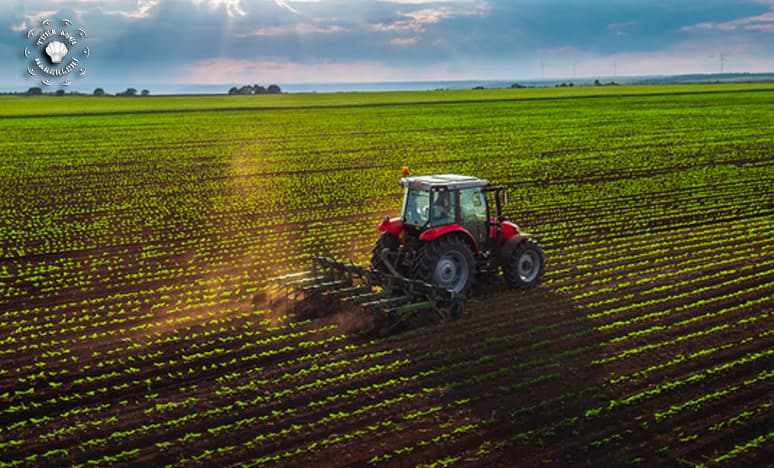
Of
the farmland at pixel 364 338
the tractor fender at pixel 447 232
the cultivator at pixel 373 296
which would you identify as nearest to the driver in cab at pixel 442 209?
the tractor fender at pixel 447 232

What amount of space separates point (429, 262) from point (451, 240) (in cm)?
60

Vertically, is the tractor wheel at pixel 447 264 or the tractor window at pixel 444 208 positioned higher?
the tractor window at pixel 444 208

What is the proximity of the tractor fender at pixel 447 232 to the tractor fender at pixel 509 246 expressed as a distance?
618mm

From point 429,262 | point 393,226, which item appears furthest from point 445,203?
point 429,262

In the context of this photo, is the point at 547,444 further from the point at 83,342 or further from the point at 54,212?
the point at 54,212

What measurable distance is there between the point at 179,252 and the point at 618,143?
94.4 feet

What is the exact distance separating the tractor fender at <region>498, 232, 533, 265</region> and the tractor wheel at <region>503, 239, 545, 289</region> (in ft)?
0.14

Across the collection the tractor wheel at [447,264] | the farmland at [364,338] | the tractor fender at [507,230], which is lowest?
the farmland at [364,338]

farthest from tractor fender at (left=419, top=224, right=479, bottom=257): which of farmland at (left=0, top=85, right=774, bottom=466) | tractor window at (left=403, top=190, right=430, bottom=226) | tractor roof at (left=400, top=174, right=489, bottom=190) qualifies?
farmland at (left=0, top=85, right=774, bottom=466)

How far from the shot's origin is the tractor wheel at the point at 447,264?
1283cm

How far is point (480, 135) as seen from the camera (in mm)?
47281

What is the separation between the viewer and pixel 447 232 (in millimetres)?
13086

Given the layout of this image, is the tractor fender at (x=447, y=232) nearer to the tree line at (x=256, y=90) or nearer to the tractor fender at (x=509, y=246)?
the tractor fender at (x=509, y=246)

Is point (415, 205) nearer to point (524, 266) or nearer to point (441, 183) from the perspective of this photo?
point (441, 183)
